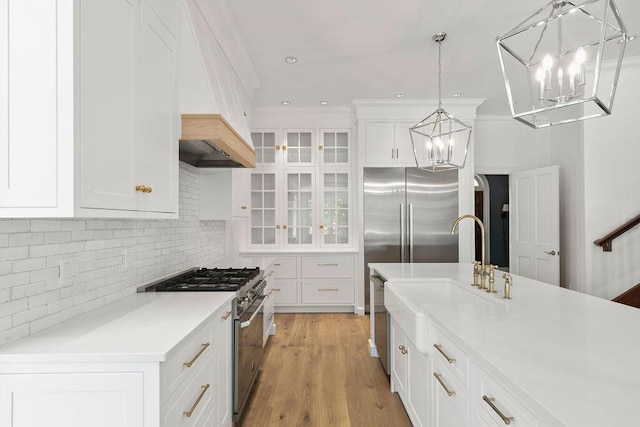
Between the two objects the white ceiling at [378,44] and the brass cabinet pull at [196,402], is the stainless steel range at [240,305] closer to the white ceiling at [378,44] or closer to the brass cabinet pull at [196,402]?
the brass cabinet pull at [196,402]

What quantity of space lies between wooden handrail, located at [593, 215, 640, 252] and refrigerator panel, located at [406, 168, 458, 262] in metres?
1.54

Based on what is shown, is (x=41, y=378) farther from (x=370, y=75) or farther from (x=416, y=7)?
(x=370, y=75)

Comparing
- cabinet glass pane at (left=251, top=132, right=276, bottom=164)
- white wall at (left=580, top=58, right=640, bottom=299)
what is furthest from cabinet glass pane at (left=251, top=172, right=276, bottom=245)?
white wall at (left=580, top=58, right=640, bottom=299)

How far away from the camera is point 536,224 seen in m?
4.52

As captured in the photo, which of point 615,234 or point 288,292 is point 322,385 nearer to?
point 288,292

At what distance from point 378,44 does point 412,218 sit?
2331 millimetres

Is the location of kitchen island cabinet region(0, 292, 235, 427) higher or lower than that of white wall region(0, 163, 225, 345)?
lower

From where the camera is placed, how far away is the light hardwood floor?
2287mm

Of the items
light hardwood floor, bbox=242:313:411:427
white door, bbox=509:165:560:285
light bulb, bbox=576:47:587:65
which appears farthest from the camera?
white door, bbox=509:165:560:285

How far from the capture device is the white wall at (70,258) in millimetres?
1267

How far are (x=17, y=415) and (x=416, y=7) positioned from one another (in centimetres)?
310

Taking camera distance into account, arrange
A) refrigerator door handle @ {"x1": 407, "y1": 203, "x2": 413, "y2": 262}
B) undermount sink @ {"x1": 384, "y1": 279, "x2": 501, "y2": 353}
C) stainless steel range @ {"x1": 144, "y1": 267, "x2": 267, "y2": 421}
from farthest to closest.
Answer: refrigerator door handle @ {"x1": 407, "y1": 203, "x2": 413, "y2": 262} → stainless steel range @ {"x1": 144, "y1": 267, "x2": 267, "y2": 421} → undermount sink @ {"x1": 384, "y1": 279, "x2": 501, "y2": 353}

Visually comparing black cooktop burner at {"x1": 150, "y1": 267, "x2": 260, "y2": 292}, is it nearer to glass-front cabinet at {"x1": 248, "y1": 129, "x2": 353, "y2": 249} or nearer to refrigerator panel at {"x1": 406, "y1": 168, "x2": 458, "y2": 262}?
glass-front cabinet at {"x1": 248, "y1": 129, "x2": 353, "y2": 249}

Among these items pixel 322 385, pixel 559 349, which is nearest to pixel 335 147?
pixel 322 385
